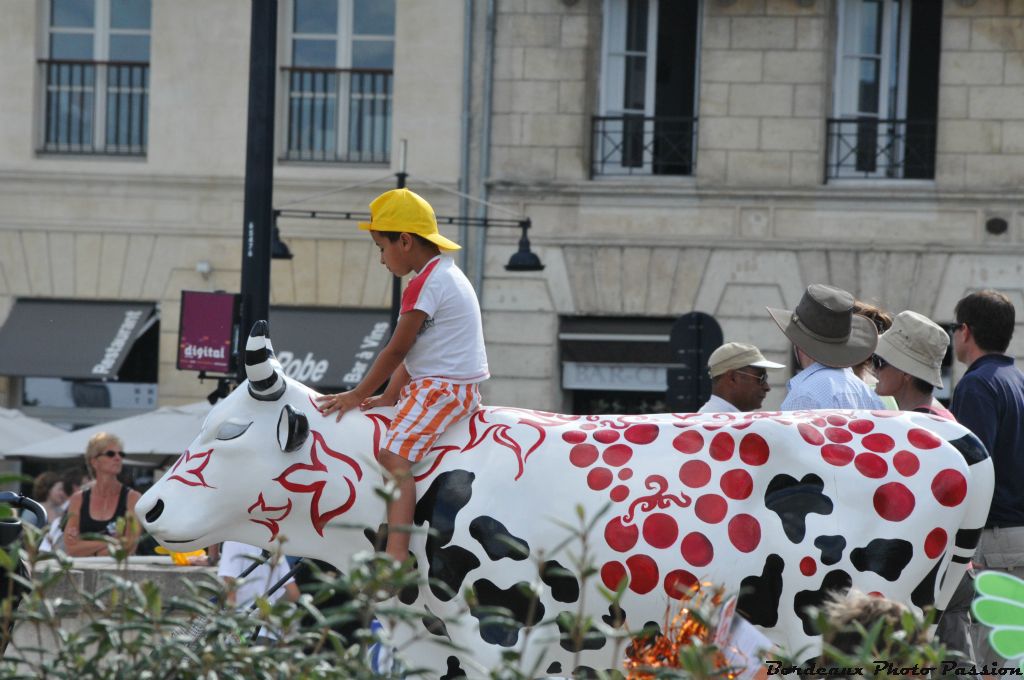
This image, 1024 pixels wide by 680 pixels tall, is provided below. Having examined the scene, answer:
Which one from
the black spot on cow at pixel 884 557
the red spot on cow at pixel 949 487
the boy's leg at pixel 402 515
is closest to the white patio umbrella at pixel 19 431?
the boy's leg at pixel 402 515

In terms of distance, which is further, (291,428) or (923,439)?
(291,428)

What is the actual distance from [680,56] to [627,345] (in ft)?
11.8

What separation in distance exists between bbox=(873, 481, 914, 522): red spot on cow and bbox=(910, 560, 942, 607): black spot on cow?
0.73ft

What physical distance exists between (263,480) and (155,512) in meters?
0.41

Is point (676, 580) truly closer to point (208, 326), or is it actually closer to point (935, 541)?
point (935, 541)

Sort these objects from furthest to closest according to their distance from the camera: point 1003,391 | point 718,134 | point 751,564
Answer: point 718,134 → point 1003,391 → point 751,564

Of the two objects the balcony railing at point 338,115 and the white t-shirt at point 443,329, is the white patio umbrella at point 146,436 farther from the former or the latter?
the white t-shirt at point 443,329

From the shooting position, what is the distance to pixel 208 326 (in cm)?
1237

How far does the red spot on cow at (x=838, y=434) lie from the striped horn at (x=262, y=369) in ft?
6.54

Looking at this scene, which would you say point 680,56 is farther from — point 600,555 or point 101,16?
point 600,555

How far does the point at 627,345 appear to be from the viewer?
19453mm

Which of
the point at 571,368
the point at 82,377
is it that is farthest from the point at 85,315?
the point at 571,368

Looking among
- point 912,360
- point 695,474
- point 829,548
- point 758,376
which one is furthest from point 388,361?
point 758,376

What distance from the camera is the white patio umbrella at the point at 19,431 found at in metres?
17.1
